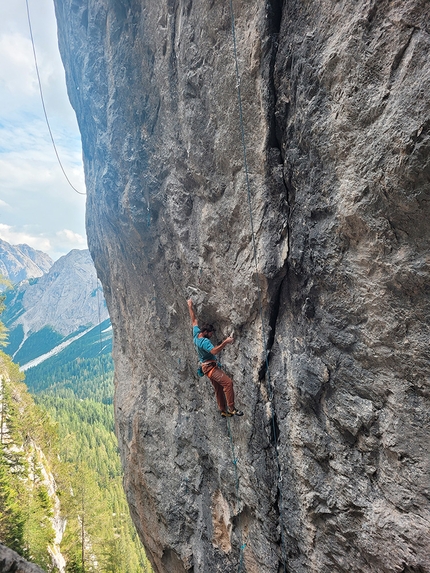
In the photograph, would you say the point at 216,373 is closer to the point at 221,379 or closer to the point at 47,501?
the point at 221,379

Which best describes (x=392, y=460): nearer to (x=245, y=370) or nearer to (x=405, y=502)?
(x=405, y=502)

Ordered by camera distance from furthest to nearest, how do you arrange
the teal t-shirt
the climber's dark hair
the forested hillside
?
1. the forested hillside
2. the climber's dark hair
3. the teal t-shirt

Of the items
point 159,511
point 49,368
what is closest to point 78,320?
point 49,368

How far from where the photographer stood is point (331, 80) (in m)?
3.87

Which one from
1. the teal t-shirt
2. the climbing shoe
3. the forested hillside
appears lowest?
the forested hillside

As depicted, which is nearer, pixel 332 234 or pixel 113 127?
pixel 332 234

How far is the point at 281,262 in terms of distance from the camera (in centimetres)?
498

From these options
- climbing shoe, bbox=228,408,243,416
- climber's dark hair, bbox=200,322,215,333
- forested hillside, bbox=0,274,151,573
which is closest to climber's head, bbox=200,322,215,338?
climber's dark hair, bbox=200,322,215,333

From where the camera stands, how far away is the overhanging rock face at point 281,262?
11.6 feet

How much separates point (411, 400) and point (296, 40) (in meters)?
4.21

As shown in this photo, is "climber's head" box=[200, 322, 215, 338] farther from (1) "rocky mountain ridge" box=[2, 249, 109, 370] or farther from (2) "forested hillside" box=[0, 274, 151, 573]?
(1) "rocky mountain ridge" box=[2, 249, 109, 370]

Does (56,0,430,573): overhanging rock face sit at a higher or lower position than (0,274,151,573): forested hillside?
higher

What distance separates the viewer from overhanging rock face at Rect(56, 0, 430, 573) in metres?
3.55

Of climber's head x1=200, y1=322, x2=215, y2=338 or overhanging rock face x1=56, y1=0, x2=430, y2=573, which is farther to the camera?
climber's head x1=200, y1=322, x2=215, y2=338
